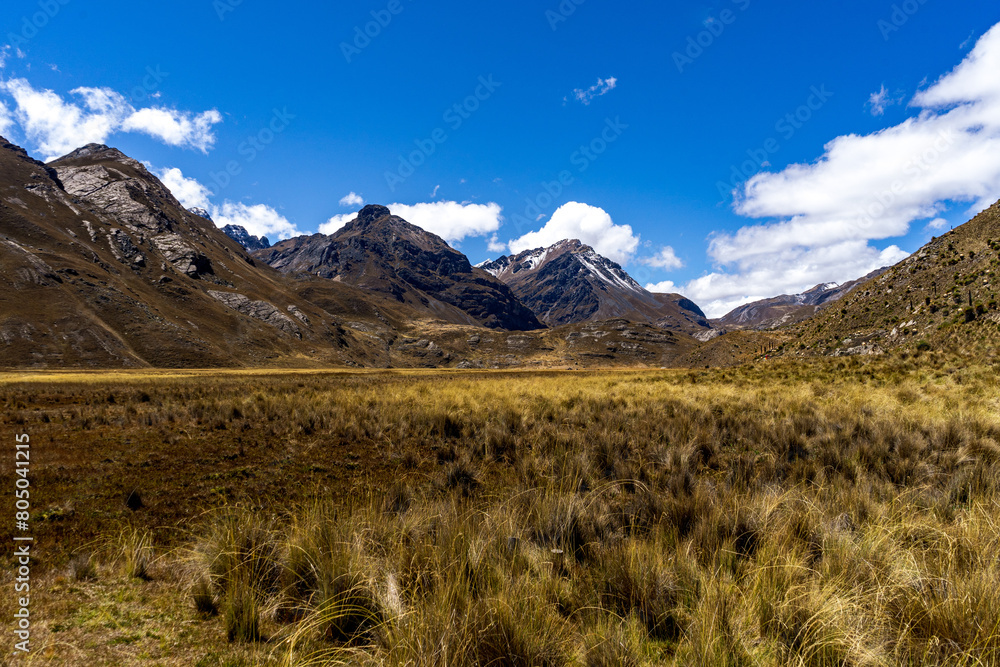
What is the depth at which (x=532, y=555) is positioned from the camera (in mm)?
3615

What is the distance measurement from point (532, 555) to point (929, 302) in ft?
120

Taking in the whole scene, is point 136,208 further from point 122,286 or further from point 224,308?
point 122,286

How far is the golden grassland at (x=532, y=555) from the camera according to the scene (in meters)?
2.50

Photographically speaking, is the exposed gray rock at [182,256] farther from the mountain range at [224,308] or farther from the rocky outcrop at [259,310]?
the rocky outcrop at [259,310]

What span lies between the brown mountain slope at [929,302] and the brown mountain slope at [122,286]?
97.0 metres

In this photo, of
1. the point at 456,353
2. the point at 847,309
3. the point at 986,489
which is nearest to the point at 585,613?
the point at 986,489

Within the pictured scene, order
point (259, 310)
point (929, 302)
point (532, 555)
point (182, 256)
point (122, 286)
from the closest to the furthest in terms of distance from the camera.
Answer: point (532, 555) < point (929, 302) < point (122, 286) < point (259, 310) < point (182, 256)

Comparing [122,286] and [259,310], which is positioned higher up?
[122,286]

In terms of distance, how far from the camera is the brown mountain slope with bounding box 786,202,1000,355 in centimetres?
2242

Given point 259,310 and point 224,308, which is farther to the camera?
point 259,310

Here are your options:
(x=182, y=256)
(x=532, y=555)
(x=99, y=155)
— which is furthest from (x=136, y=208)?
(x=532, y=555)

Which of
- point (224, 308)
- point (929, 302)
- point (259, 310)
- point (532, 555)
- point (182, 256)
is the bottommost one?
point (532, 555)

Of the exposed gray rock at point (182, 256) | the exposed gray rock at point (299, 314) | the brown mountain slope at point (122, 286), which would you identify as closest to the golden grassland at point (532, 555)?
the brown mountain slope at point (122, 286)

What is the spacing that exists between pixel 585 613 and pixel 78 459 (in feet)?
31.5
